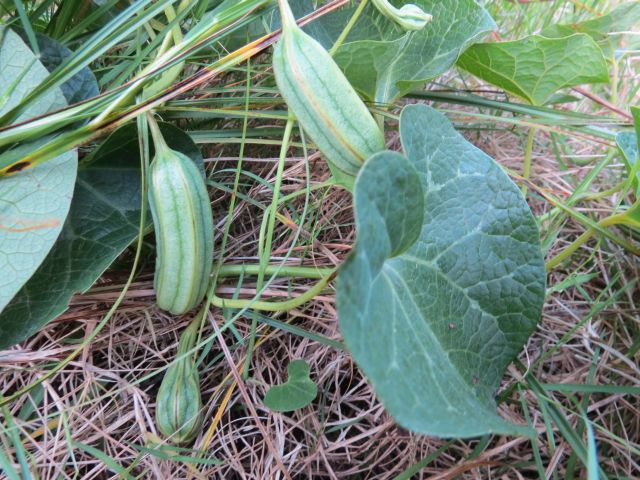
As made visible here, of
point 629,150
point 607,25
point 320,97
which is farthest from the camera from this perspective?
point 607,25

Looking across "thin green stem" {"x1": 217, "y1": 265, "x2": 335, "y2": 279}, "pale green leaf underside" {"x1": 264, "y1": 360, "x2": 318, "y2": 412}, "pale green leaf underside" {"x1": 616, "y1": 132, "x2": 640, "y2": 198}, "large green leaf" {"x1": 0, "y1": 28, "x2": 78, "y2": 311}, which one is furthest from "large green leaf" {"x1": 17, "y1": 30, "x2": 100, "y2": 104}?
"pale green leaf underside" {"x1": 616, "y1": 132, "x2": 640, "y2": 198}

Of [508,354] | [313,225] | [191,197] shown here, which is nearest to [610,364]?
[508,354]

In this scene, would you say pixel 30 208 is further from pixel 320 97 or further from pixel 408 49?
pixel 408 49

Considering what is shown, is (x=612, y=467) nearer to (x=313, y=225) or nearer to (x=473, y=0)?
(x=313, y=225)

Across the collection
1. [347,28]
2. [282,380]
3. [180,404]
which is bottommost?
[282,380]

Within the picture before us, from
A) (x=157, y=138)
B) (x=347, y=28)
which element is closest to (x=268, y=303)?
(x=157, y=138)

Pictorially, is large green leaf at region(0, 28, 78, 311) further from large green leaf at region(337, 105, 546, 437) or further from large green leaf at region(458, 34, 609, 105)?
large green leaf at region(458, 34, 609, 105)

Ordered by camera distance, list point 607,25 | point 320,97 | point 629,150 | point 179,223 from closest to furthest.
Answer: point 320,97
point 179,223
point 629,150
point 607,25
